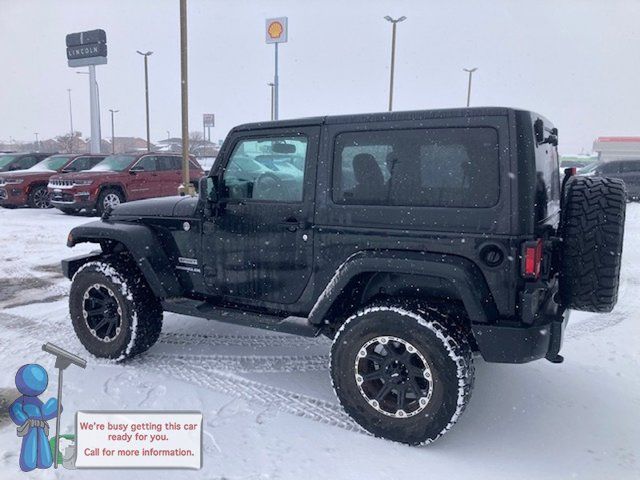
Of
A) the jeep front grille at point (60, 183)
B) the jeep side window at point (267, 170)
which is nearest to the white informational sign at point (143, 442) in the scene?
the jeep side window at point (267, 170)

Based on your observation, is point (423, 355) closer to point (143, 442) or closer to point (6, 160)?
point (143, 442)

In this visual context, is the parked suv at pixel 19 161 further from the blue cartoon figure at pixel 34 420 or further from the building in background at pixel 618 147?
the building in background at pixel 618 147

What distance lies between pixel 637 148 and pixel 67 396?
71.2 m

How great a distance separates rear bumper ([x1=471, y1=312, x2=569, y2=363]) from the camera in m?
2.84

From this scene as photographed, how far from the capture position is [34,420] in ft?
8.50

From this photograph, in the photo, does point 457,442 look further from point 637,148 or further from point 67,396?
point 637,148

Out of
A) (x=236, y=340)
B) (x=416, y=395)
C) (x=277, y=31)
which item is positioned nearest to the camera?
(x=416, y=395)

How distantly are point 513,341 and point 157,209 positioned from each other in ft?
9.67

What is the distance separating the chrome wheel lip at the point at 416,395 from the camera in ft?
9.80

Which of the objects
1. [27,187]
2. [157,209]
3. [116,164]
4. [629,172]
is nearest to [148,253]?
[157,209]

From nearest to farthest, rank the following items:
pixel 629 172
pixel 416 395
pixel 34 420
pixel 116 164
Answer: pixel 34 420 → pixel 416 395 → pixel 116 164 → pixel 629 172

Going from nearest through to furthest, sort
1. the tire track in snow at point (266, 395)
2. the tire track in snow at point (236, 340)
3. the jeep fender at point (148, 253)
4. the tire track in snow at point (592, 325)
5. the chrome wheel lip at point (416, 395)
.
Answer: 1. the chrome wheel lip at point (416, 395)
2. the tire track in snow at point (266, 395)
3. the jeep fender at point (148, 253)
4. the tire track in snow at point (236, 340)
5. the tire track in snow at point (592, 325)

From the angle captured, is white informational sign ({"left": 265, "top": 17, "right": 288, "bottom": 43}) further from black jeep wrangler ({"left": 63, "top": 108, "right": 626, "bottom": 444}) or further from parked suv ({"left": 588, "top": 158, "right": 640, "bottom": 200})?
black jeep wrangler ({"left": 63, "top": 108, "right": 626, "bottom": 444})

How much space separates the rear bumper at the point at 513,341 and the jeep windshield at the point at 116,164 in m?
12.1
